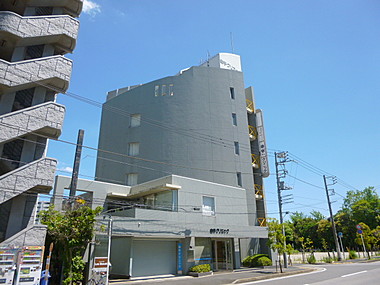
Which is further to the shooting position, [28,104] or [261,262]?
[261,262]

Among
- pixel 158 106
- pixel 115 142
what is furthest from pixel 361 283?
pixel 115 142

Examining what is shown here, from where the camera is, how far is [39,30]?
16078mm

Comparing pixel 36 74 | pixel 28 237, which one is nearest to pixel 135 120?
pixel 36 74

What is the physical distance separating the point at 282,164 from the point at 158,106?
16.9m

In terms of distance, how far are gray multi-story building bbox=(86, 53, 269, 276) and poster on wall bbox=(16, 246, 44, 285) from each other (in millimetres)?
6470

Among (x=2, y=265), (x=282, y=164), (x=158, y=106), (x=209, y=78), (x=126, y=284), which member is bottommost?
(x=126, y=284)

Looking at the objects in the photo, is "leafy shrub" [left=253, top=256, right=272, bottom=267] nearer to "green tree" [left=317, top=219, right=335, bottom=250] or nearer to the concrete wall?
the concrete wall

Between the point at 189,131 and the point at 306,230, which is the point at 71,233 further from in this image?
the point at 306,230

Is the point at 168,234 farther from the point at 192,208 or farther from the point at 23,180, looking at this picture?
the point at 23,180

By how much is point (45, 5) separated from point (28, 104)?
681cm

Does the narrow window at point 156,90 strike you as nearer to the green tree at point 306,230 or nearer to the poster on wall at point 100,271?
the poster on wall at point 100,271

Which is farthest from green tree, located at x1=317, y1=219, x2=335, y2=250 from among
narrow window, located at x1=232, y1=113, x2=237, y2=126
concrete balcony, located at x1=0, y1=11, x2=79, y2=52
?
concrete balcony, located at x1=0, y1=11, x2=79, y2=52

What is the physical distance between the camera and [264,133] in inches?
1503

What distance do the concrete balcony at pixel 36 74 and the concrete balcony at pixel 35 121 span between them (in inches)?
52.2
